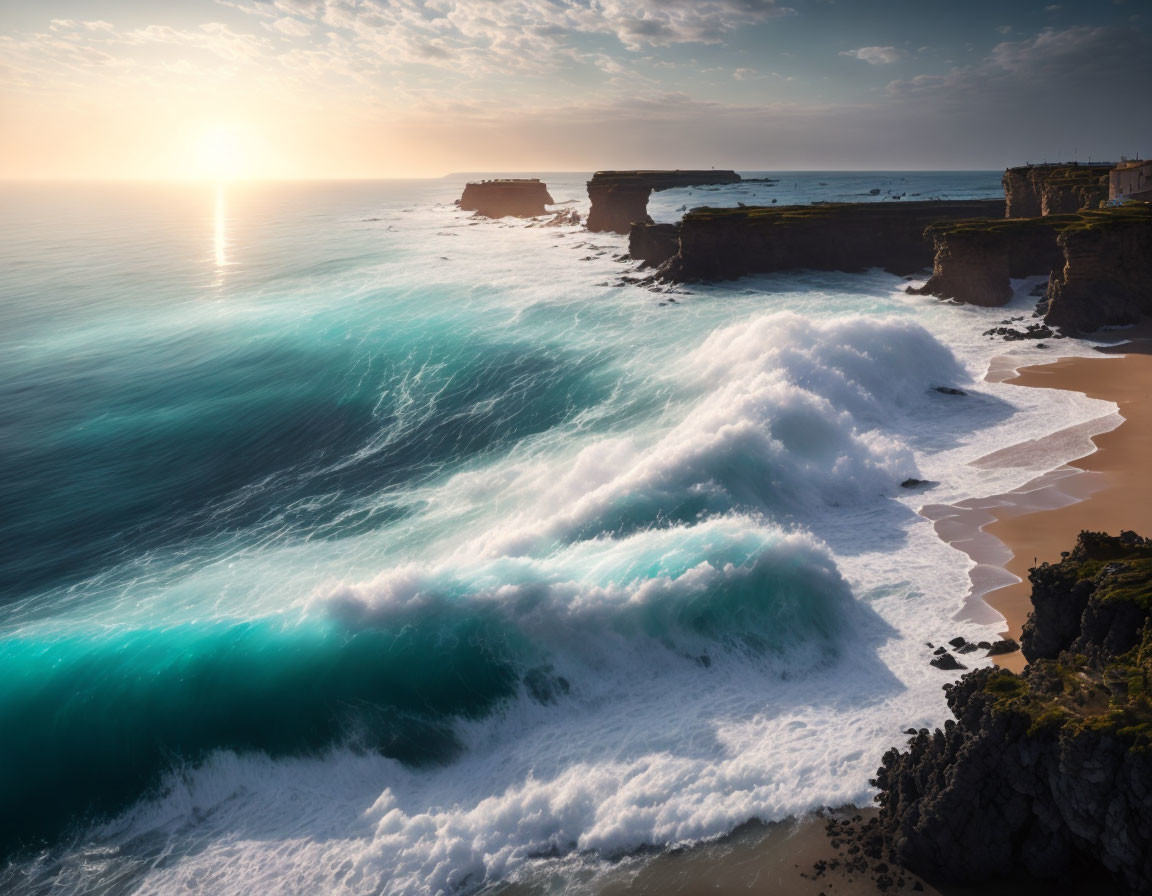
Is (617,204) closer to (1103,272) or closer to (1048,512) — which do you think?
(1103,272)

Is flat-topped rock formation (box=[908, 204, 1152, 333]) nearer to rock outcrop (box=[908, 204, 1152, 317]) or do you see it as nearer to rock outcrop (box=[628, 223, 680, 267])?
rock outcrop (box=[908, 204, 1152, 317])

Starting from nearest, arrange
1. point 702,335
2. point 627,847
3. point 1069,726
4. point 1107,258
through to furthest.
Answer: point 1069,726, point 627,847, point 1107,258, point 702,335


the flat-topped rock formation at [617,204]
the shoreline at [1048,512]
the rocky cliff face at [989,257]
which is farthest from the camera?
the flat-topped rock formation at [617,204]

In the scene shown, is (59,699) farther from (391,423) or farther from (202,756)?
(391,423)

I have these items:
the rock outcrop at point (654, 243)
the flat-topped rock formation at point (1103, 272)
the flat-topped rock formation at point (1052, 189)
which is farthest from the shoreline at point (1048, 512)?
the rock outcrop at point (654, 243)

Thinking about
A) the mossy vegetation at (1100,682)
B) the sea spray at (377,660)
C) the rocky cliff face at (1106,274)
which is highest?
the rocky cliff face at (1106,274)

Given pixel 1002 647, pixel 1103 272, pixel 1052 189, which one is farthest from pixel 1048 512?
pixel 1052 189

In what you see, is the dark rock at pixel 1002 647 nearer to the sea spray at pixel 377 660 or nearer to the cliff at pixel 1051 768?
the sea spray at pixel 377 660

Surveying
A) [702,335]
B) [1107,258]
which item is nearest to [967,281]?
[1107,258]
